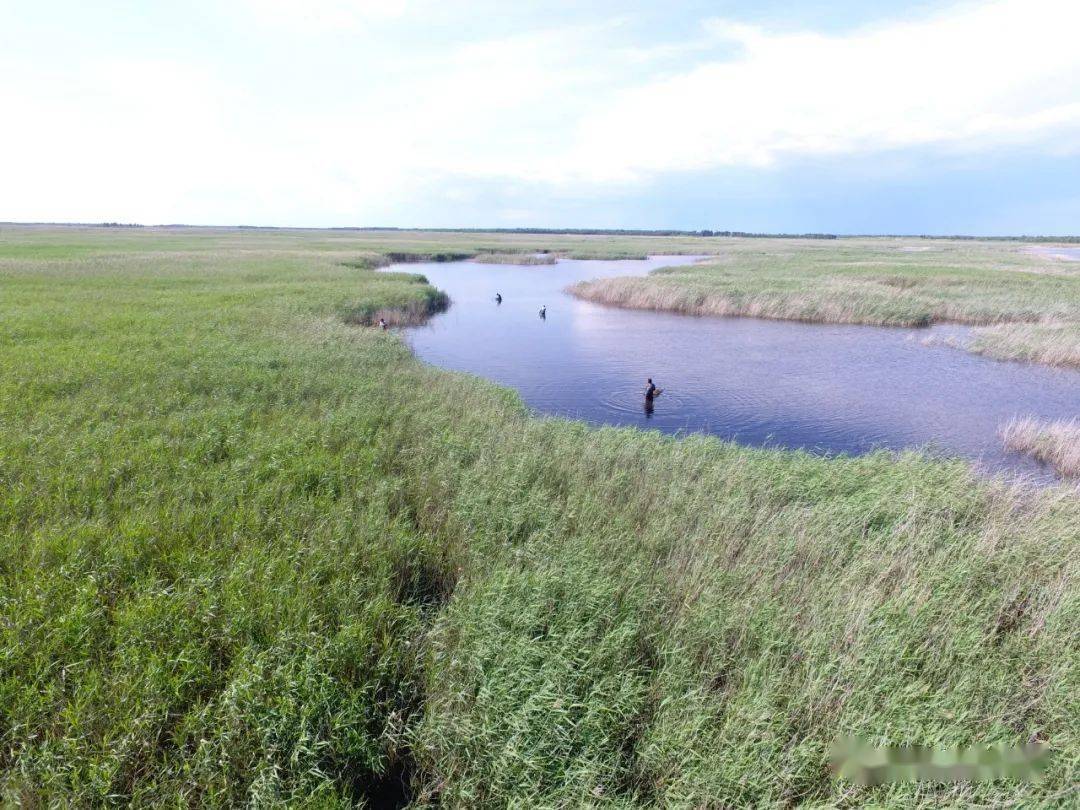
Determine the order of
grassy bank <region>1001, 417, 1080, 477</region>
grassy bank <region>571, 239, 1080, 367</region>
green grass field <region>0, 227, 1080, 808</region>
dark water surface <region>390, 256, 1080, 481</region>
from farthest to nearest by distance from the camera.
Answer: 1. grassy bank <region>571, 239, 1080, 367</region>
2. dark water surface <region>390, 256, 1080, 481</region>
3. grassy bank <region>1001, 417, 1080, 477</region>
4. green grass field <region>0, 227, 1080, 808</region>

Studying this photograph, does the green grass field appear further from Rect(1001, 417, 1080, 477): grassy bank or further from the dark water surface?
the dark water surface

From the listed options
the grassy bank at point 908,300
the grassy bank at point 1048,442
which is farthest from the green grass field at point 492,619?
the grassy bank at point 908,300

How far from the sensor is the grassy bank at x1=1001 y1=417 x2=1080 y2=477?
42.0ft

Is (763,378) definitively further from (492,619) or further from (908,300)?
(908,300)

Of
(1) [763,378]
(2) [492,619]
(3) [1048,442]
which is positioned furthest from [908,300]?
(2) [492,619]

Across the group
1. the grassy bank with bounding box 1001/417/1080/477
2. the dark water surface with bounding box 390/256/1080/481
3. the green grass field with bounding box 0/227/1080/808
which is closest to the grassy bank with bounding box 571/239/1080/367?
the dark water surface with bounding box 390/256/1080/481

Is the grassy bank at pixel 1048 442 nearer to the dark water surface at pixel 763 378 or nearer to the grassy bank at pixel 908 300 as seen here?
the dark water surface at pixel 763 378

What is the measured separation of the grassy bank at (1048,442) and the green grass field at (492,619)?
217 inches

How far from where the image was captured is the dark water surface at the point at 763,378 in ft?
52.0

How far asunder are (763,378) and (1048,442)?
29.5 ft

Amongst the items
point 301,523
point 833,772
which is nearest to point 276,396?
point 301,523

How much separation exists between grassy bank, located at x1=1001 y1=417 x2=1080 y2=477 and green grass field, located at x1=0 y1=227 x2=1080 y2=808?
5510 millimetres

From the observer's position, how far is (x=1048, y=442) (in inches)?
538

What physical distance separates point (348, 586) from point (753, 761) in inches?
169
